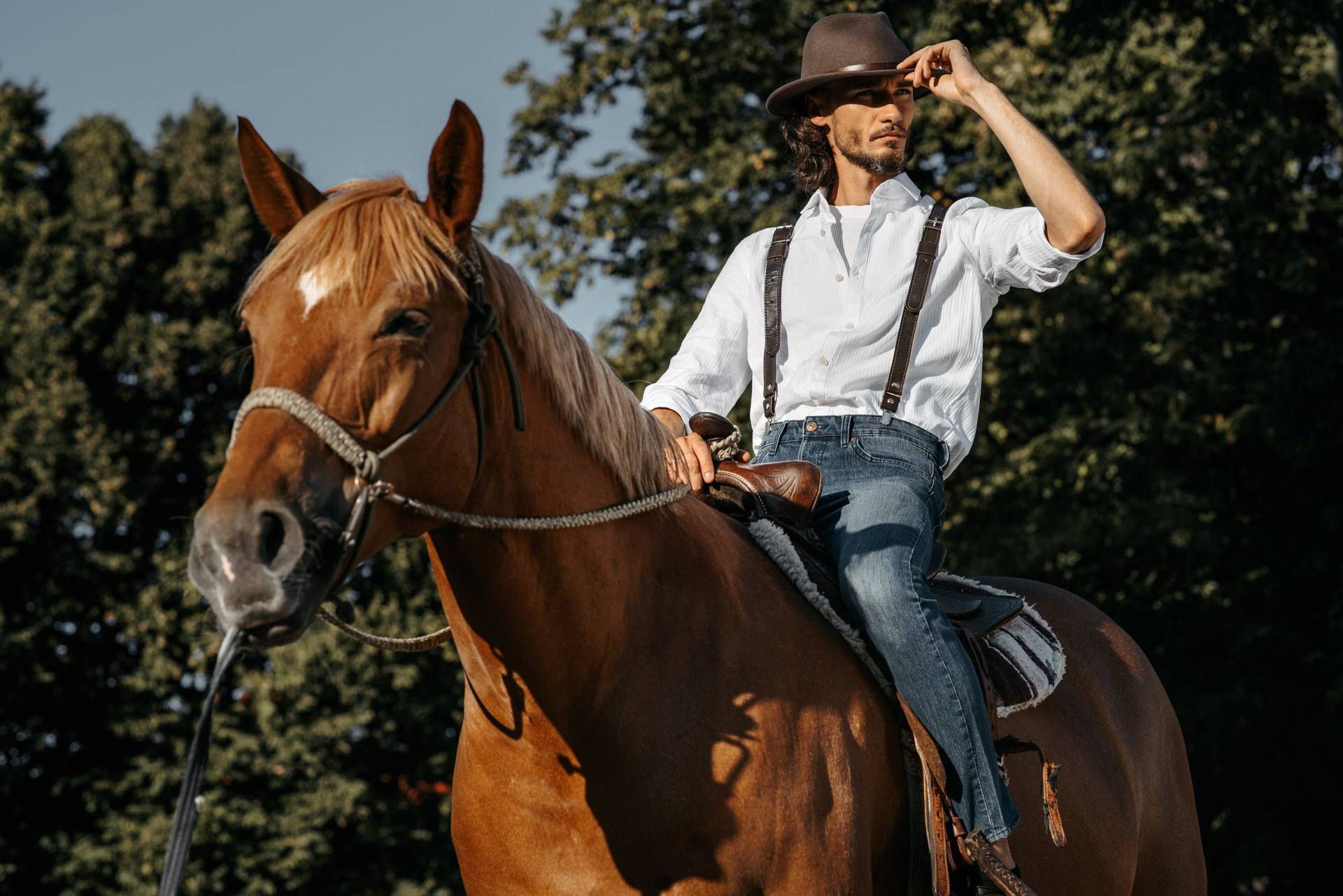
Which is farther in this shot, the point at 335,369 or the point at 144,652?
the point at 144,652

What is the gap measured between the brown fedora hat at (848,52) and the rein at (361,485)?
1.79 metres

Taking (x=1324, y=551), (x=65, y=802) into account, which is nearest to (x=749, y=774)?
(x=1324, y=551)

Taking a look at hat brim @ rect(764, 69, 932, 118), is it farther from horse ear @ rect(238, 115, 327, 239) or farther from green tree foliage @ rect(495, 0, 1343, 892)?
green tree foliage @ rect(495, 0, 1343, 892)

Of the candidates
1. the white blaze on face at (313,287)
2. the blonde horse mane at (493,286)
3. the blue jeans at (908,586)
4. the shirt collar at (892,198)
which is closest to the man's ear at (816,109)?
the shirt collar at (892,198)

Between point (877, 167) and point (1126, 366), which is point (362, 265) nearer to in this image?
point (877, 167)

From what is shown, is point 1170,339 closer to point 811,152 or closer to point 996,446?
point 996,446

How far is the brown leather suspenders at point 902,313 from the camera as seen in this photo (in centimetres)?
393

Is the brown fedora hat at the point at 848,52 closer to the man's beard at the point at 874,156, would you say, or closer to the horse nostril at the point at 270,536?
the man's beard at the point at 874,156

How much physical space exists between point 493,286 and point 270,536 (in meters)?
0.83

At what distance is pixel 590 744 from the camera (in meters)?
3.10

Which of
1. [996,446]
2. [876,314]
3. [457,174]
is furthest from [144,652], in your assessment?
[457,174]

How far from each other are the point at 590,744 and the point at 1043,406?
45.4ft

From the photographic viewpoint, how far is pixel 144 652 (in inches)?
792

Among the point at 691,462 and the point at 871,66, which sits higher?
the point at 871,66
